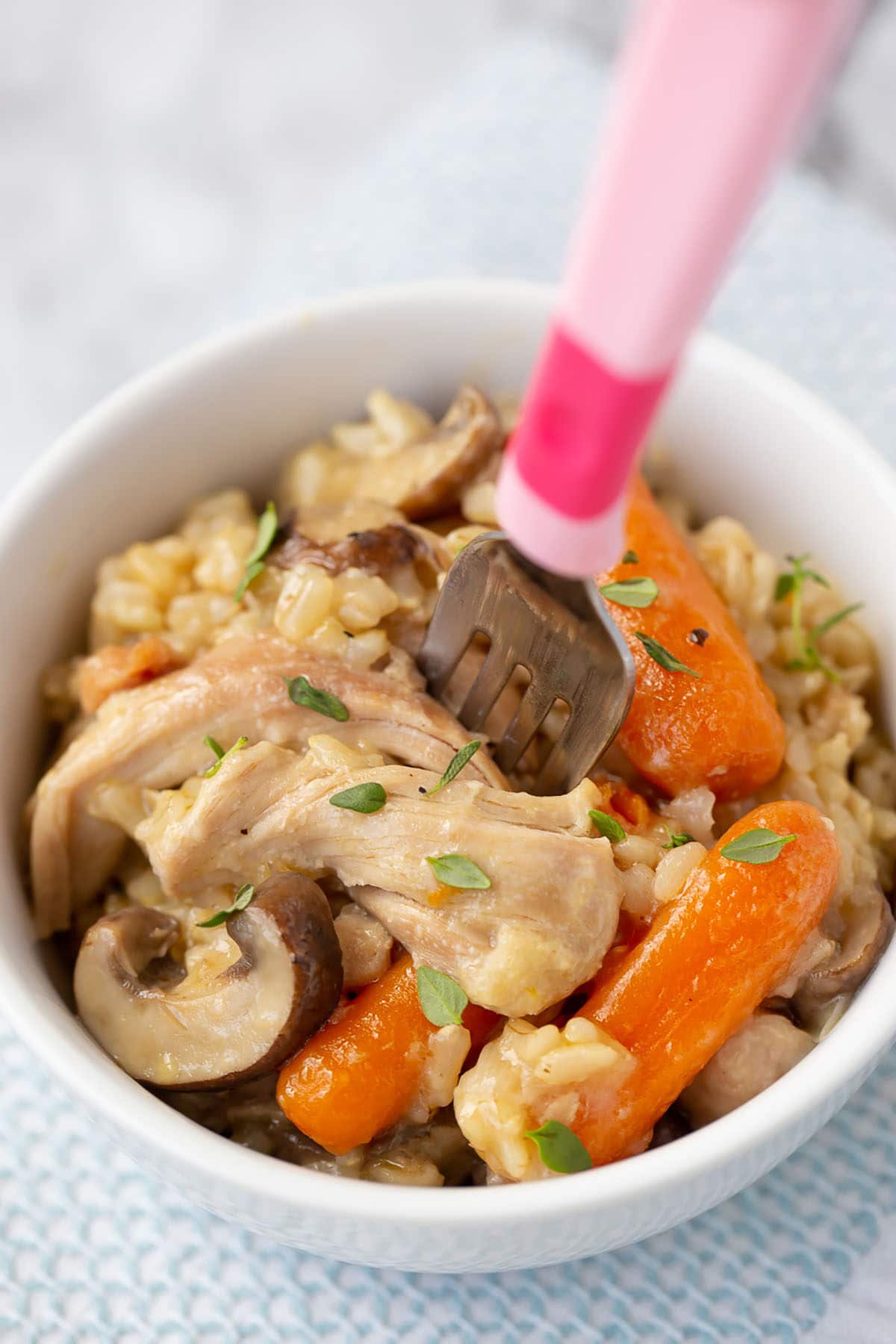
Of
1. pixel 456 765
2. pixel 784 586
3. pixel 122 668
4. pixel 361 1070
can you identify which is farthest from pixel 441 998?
pixel 784 586

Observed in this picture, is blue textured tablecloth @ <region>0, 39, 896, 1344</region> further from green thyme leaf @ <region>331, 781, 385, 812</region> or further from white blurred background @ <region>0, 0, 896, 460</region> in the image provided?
white blurred background @ <region>0, 0, 896, 460</region>

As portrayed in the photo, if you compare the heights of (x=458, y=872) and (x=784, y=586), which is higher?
(x=784, y=586)

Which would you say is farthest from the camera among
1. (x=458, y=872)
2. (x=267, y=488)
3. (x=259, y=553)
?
(x=267, y=488)

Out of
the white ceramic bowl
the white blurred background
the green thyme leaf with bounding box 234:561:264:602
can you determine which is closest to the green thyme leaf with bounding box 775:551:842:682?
the white ceramic bowl

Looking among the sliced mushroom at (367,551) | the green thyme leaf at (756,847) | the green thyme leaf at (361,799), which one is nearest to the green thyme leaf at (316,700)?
the green thyme leaf at (361,799)

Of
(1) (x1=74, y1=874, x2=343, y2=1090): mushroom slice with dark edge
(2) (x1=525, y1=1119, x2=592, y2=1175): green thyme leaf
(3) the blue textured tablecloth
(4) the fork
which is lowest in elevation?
(3) the blue textured tablecloth

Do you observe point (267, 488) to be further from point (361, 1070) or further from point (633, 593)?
point (361, 1070)
